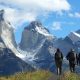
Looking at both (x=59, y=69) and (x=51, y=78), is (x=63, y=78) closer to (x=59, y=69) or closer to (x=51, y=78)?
(x=51, y=78)

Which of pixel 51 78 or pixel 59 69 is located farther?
pixel 59 69

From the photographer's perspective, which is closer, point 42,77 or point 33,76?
point 42,77

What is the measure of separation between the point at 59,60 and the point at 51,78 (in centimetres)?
983

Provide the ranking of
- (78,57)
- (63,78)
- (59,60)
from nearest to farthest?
1. (63,78)
2. (59,60)
3. (78,57)

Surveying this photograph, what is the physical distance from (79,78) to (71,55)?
12131 mm

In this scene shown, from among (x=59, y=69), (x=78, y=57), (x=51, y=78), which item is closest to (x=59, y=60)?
(x=59, y=69)

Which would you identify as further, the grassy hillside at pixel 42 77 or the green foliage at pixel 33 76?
the green foliage at pixel 33 76

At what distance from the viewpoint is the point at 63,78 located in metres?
25.2

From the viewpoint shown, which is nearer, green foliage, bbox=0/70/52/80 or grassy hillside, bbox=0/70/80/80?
grassy hillside, bbox=0/70/80/80

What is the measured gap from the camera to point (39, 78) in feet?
87.5

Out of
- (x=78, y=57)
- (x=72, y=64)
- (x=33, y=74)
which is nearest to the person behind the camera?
(x=33, y=74)

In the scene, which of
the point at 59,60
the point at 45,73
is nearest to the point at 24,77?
the point at 45,73

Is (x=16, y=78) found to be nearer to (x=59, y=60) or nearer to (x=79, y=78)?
(x=79, y=78)

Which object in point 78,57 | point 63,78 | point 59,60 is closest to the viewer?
point 63,78
